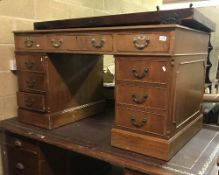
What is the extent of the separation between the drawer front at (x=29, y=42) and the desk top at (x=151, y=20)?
0.14 m

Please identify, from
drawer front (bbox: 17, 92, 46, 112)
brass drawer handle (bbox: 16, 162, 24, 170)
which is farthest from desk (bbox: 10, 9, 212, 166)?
brass drawer handle (bbox: 16, 162, 24, 170)

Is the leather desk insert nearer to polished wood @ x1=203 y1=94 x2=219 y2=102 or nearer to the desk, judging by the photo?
the desk

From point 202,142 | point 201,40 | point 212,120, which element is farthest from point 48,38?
point 212,120

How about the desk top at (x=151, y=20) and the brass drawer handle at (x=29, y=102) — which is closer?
the desk top at (x=151, y=20)

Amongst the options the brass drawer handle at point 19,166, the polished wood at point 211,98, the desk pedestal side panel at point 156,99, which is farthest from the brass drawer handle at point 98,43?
the brass drawer handle at point 19,166

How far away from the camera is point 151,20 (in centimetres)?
103

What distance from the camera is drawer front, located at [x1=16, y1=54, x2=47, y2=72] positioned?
4.71 feet

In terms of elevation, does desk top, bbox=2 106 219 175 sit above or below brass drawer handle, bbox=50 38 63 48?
below

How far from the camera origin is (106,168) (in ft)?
6.66

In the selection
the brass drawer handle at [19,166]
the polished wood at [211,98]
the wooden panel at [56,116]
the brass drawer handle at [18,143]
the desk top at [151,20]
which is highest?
the desk top at [151,20]

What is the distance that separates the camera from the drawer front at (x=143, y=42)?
975 mm

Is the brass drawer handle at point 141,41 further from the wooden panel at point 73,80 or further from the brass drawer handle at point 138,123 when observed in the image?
the wooden panel at point 73,80

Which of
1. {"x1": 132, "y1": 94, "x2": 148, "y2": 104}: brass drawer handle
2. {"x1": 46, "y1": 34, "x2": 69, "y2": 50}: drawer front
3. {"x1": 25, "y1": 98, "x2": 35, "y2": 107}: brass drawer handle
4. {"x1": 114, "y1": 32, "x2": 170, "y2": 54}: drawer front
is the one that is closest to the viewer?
{"x1": 114, "y1": 32, "x2": 170, "y2": 54}: drawer front

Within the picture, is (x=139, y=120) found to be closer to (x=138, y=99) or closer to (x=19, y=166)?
(x=138, y=99)
